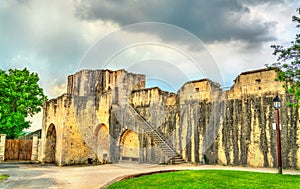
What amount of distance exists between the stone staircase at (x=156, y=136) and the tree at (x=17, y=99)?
1188 centimetres

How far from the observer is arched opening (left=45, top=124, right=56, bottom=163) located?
23891 mm

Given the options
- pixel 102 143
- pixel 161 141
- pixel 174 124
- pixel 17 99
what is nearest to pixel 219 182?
pixel 161 141

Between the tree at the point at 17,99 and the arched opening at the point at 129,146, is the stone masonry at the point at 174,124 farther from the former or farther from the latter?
the tree at the point at 17,99

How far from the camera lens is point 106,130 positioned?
23375 mm

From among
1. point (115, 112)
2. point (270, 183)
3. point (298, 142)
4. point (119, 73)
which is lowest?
point (270, 183)

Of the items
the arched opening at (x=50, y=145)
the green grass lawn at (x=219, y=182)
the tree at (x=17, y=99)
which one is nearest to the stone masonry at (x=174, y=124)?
the arched opening at (x=50, y=145)

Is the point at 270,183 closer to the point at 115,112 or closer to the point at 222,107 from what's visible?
the point at 222,107

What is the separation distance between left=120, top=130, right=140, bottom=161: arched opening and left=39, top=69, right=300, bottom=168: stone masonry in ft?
0.24

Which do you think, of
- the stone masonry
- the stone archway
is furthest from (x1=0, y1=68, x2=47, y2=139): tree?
the stone archway

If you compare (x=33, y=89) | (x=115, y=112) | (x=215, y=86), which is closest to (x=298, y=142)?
(x=215, y=86)

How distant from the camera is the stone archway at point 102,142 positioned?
893 inches

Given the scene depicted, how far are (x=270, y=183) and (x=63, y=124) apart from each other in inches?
643

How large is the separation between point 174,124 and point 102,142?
6786mm

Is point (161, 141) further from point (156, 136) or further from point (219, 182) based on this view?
point (219, 182)
